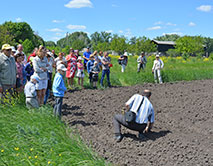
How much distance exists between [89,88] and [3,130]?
688 centimetres

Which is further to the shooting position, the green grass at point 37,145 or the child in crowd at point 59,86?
the child in crowd at point 59,86

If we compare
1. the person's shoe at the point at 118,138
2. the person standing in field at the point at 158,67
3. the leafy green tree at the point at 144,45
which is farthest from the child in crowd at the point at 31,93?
the leafy green tree at the point at 144,45

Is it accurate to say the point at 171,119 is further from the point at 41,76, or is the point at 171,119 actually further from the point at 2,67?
the point at 2,67

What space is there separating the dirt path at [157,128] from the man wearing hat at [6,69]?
1.62m

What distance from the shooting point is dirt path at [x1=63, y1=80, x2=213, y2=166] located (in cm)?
456

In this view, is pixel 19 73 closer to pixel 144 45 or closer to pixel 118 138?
pixel 118 138

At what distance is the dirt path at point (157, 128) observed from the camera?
456cm

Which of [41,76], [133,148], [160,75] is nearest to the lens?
[133,148]

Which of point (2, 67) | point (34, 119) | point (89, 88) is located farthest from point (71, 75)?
point (34, 119)

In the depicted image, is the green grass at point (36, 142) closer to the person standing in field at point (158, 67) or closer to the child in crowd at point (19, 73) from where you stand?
the child in crowd at point (19, 73)

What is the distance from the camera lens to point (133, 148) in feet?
16.5

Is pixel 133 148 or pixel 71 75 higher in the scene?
pixel 71 75

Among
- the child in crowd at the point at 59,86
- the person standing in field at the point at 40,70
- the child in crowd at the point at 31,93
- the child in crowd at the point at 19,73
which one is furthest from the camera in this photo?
the child in crowd at the point at 19,73

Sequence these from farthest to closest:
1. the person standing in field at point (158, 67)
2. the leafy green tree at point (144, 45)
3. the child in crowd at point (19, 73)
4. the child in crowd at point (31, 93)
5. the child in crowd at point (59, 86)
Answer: the leafy green tree at point (144, 45) → the person standing in field at point (158, 67) → the child in crowd at point (19, 73) → the child in crowd at point (59, 86) → the child in crowd at point (31, 93)
